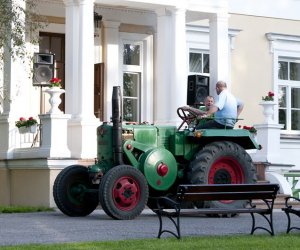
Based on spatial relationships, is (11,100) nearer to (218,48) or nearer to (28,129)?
(28,129)

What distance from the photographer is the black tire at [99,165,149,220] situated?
46.7 ft

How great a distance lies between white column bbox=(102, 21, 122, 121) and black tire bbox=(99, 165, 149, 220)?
8.27m

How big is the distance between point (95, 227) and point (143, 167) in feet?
7.12

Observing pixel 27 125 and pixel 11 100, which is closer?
pixel 11 100

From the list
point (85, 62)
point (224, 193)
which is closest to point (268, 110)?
point (85, 62)

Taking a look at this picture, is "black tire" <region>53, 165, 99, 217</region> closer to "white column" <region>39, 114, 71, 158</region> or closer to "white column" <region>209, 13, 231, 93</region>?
"white column" <region>39, 114, 71, 158</region>

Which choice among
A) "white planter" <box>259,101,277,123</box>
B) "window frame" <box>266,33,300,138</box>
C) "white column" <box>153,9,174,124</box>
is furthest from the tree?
"window frame" <box>266,33,300,138</box>

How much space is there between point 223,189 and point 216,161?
338 centimetres

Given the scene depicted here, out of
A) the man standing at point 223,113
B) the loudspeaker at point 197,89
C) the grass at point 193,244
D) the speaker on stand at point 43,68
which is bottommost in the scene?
the grass at point 193,244

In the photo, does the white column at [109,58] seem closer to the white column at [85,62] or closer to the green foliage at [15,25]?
the white column at [85,62]

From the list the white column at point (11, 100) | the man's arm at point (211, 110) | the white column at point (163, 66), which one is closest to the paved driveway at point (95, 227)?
the man's arm at point (211, 110)

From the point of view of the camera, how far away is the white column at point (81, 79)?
19.8 m

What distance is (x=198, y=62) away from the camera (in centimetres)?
2483

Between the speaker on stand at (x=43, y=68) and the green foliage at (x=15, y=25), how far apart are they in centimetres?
74
